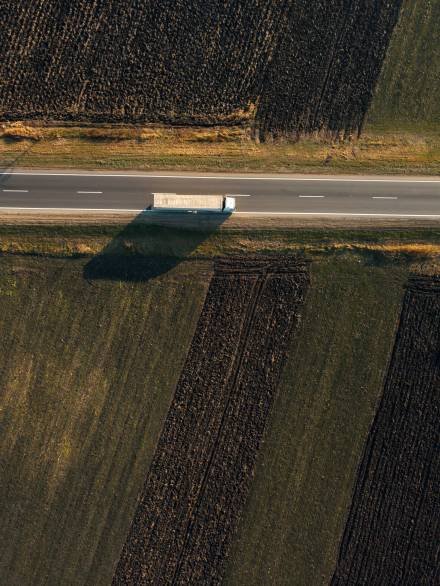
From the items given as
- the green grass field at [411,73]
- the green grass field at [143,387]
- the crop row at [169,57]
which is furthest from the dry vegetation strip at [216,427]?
the green grass field at [411,73]

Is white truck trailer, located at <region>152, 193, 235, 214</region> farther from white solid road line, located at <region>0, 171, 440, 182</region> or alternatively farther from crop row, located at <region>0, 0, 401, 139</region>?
crop row, located at <region>0, 0, 401, 139</region>

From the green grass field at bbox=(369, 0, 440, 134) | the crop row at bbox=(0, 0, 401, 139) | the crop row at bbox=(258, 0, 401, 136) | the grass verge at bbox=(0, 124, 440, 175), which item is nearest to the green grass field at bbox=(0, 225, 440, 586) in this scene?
the grass verge at bbox=(0, 124, 440, 175)

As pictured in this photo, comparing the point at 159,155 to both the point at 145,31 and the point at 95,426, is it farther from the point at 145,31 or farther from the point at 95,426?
the point at 95,426

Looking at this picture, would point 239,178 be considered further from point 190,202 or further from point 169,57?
point 169,57

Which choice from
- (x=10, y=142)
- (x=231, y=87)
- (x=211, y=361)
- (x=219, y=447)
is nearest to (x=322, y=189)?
(x=231, y=87)

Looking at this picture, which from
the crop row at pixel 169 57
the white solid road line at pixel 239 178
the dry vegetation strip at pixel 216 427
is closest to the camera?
the crop row at pixel 169 57

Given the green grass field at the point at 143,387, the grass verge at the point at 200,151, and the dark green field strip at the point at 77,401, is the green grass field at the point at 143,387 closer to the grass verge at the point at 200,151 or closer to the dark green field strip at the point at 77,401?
the dark green field strip at the point at 77,401

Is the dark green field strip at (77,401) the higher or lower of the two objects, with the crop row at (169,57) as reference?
lower
